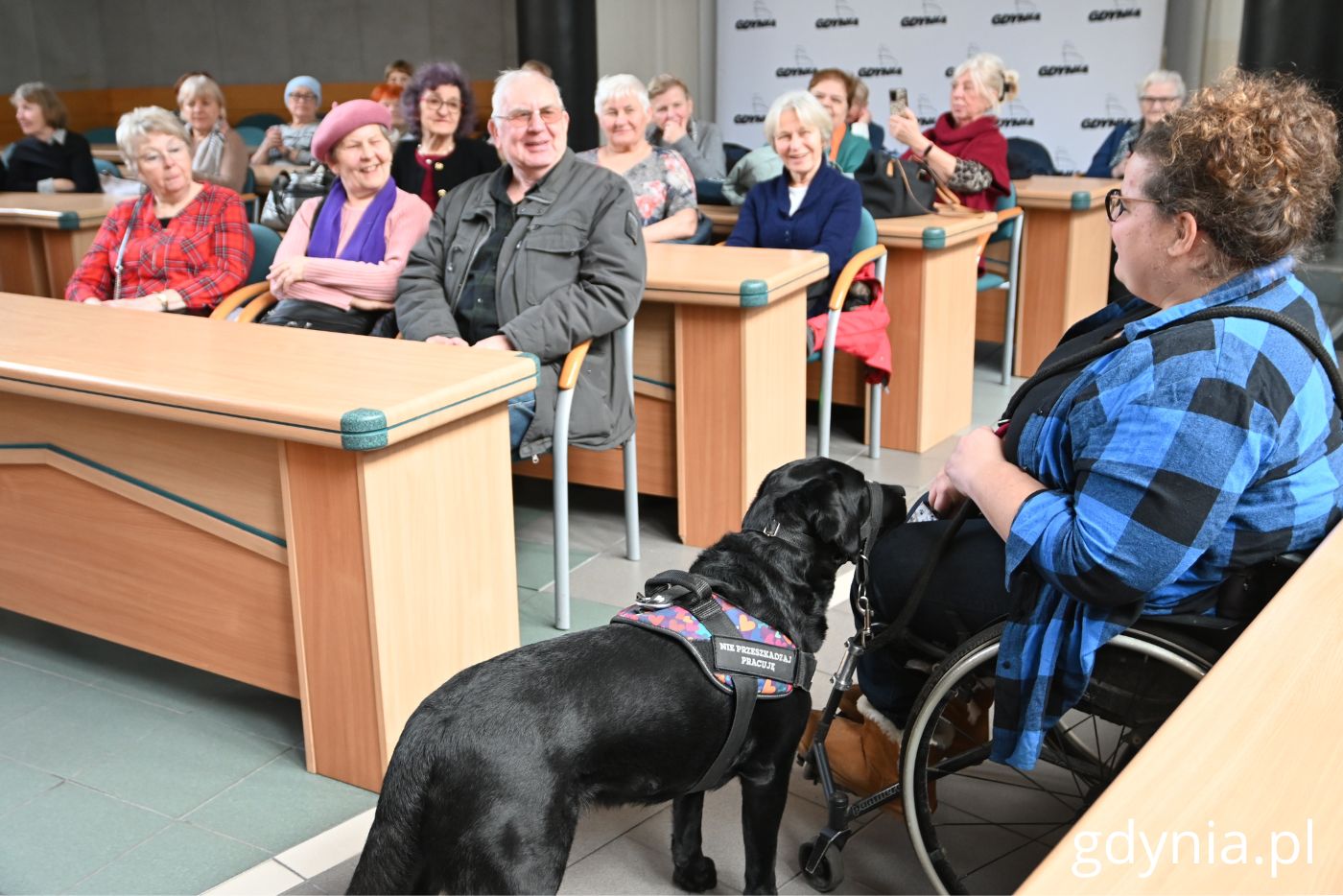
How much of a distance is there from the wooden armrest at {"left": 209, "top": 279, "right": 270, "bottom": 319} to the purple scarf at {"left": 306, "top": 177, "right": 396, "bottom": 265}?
0.67 feet

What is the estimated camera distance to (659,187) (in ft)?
13.9

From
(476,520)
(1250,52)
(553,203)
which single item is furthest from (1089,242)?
(476,520)

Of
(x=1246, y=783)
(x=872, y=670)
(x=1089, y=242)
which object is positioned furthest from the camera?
(x=1089, y=242)

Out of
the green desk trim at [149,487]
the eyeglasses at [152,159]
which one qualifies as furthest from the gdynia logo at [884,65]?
the green desk trim at [149,487]

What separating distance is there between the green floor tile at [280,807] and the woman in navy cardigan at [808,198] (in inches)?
88.0

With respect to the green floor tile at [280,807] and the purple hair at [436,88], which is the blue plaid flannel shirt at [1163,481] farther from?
the purple hair at [436,88]

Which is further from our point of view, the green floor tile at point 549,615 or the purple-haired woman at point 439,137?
the purple-haired woman at point 439,137

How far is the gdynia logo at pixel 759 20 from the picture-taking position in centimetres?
953

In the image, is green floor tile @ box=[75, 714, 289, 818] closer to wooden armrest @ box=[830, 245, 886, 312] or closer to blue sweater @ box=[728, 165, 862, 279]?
wooden armrest @ box=[830, 245, 886, 312]

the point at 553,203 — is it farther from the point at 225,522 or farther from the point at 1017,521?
the point at 1017,521

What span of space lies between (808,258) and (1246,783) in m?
2.58

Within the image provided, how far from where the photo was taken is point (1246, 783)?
0.94 meters

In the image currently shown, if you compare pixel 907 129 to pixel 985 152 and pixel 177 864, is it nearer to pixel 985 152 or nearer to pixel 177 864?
pixel 985 152

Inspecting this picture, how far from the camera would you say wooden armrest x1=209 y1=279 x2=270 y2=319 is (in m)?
3.37
